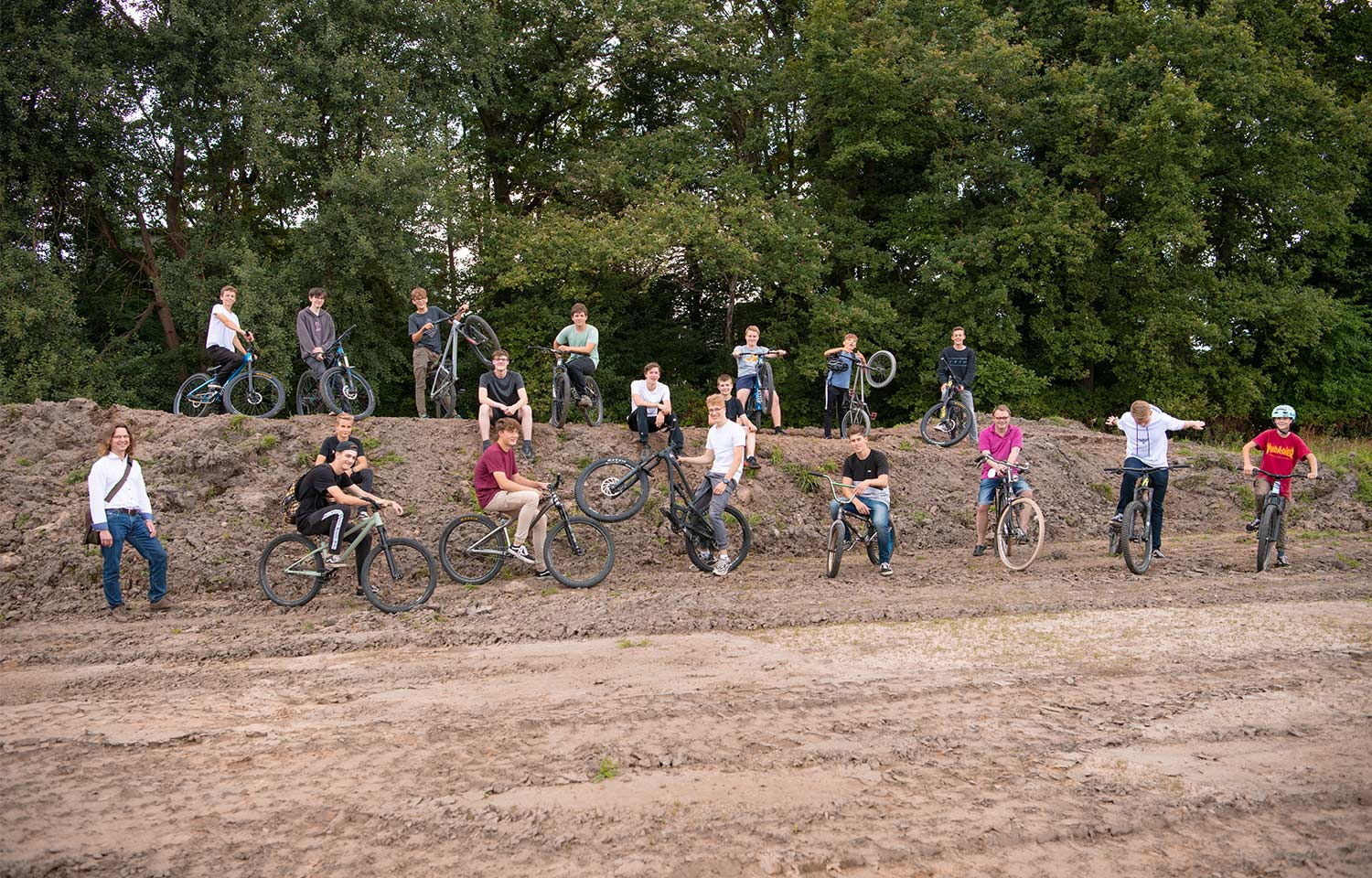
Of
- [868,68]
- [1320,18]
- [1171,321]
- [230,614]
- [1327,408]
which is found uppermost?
[1320,18]

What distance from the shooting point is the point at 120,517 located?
9.42 m

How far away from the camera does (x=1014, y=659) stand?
7203mm

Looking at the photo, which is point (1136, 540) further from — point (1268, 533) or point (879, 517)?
point (879, 517)

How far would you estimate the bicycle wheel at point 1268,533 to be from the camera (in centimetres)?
1130

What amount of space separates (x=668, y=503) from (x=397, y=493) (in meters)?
3.44

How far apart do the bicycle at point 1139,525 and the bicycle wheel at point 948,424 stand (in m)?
4.27

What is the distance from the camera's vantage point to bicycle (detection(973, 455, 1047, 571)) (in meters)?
11.2

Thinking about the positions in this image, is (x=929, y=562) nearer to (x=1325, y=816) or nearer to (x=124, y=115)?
(x=1325, y=816)

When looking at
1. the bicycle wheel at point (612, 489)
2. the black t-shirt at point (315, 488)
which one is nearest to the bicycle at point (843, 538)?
the bicycle wheel at point (612, 489)

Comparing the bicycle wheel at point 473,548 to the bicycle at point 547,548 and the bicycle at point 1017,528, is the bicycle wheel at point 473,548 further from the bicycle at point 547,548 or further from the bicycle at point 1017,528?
the bicycle at point 1017,528

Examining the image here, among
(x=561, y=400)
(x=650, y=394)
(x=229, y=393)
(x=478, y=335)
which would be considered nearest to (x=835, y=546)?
(x=650, y=394)

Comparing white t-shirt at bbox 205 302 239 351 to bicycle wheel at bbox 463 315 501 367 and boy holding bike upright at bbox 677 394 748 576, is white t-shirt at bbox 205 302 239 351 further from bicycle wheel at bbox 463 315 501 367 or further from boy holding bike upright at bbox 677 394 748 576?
boy holding bike upright at bbox 677 394 748 576

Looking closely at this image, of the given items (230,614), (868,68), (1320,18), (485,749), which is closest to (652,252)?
(868,68)

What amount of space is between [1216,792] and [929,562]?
23.4 feet
